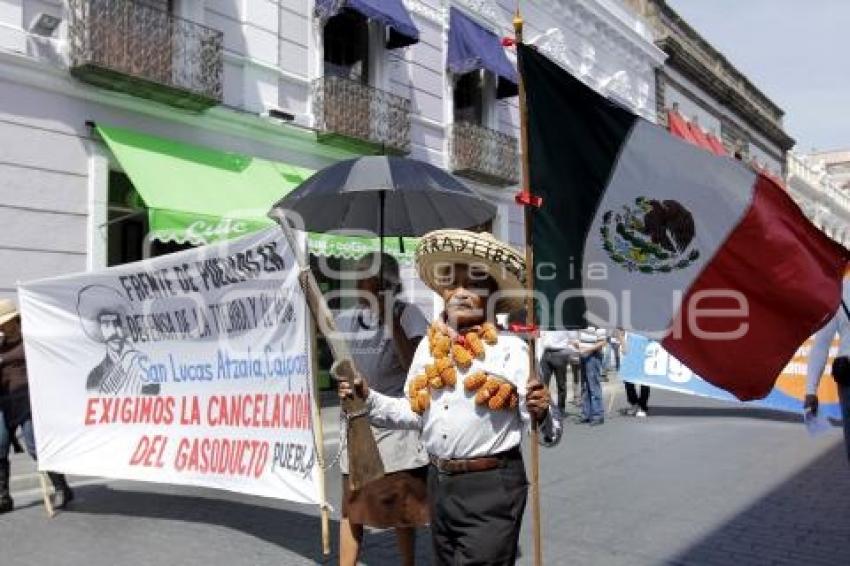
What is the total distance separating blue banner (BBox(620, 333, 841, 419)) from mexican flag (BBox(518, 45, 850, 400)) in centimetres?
671

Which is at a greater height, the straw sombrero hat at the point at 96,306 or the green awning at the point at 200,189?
the green awning at the point at 200,189

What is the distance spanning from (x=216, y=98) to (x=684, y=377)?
315 inches

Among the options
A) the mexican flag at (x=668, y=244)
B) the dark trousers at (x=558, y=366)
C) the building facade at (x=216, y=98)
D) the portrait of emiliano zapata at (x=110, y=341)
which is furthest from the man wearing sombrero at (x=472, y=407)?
the dark trousers at (x=558, y=366)

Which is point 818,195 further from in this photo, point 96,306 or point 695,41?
point 96,306

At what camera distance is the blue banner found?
10.7 m

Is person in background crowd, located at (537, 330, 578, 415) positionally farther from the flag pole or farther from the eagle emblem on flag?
the flag pole

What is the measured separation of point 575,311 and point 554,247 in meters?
0.34

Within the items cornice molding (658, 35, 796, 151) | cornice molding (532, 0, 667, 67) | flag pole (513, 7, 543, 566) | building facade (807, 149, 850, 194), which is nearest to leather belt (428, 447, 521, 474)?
flag pole (513, 7, 543, 566)

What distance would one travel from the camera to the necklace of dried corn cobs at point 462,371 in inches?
125

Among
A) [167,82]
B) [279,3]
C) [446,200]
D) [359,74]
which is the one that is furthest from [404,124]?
[446,200]

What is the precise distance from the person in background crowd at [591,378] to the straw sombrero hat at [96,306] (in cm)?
663

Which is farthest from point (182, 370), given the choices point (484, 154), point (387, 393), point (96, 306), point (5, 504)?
point (484, 154)

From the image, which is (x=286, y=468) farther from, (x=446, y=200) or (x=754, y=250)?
(x=754, y=250)

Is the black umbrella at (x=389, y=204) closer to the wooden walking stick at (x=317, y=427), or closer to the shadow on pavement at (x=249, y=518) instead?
the wooden walking stick at (x=317, y=427)
